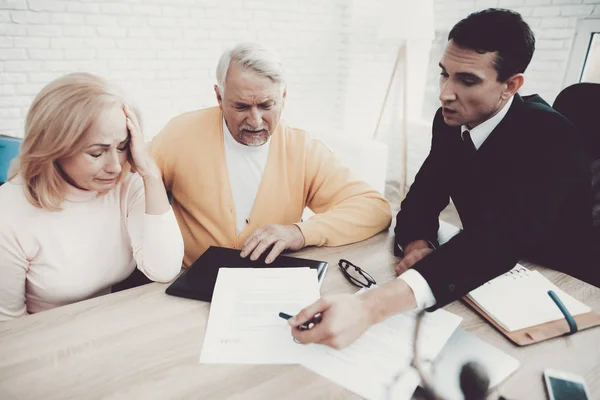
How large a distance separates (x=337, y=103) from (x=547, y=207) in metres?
3.28

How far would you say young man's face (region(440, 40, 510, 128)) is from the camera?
3.86 feet

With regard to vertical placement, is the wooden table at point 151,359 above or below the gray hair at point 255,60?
below

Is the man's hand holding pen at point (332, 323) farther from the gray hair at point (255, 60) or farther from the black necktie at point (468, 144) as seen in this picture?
the gray hair at point (255, 60)

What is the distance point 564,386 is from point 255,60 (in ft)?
3.90

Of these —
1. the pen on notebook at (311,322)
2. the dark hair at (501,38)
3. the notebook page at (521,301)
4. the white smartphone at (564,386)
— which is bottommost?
the notebook page at (521,301)

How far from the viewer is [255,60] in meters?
1.36

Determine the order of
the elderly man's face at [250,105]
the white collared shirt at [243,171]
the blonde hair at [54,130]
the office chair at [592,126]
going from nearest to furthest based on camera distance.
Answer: the blonde hair at [54,130], the office chair at [592,126], the elderly man's face at [250,105], the white collared shirt at [243,171]

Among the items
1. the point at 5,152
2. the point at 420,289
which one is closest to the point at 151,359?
the point at 420,289

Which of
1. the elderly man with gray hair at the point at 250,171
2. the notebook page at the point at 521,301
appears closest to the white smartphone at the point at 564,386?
the notebook page at the point at 521,301

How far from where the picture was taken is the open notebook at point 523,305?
0.85 m

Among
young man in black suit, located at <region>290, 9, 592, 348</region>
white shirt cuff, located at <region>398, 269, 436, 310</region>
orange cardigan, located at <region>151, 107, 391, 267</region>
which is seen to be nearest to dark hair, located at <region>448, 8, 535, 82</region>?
young man in black suit, located at <region>290, 9, 592, 348</region>

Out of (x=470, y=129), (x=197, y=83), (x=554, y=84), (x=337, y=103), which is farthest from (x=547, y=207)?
(x=337, y=103)

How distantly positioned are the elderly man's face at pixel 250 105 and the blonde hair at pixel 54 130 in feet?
1.50

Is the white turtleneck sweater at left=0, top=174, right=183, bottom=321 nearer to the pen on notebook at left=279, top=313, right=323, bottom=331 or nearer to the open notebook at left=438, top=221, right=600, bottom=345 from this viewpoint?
the pen on notebook at left=279, top=313, right=323, bottom=331
